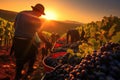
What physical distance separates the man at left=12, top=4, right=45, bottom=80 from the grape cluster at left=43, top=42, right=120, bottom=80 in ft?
9.21

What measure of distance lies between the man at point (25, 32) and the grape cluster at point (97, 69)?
281 cm

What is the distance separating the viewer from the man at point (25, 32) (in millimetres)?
5965

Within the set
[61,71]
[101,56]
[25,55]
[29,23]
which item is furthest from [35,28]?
[101,56]

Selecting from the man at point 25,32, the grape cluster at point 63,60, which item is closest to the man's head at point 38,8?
the man at point 25,32

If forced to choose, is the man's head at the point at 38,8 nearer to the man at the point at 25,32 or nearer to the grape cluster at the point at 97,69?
the man at the point at 25,32

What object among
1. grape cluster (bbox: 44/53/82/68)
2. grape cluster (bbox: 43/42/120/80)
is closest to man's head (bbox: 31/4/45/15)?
grape cluster (bbox: 44/53/82/68)

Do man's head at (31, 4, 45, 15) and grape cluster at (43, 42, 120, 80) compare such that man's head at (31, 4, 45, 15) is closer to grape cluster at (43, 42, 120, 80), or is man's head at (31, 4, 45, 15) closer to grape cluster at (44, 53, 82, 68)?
grape cluster at (44, 53, 82, 68)

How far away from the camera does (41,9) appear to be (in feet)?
20.4

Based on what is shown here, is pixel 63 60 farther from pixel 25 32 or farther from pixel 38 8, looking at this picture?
pixel 38 8

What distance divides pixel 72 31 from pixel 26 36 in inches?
299

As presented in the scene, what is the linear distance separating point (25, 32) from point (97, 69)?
3420 millimetres

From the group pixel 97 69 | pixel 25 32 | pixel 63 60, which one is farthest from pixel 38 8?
pixel 97 69

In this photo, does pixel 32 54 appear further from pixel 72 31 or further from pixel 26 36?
pixel 72 31

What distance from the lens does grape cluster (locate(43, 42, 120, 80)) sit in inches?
Result: 112
